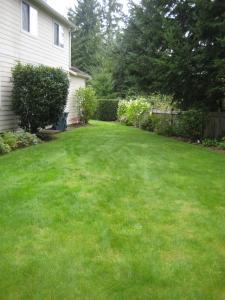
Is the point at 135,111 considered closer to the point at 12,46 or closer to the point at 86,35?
the point at 12,46

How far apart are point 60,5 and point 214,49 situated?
4155 cm

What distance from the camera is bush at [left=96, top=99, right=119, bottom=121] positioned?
25.5 metres

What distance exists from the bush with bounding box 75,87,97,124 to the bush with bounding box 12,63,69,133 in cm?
692

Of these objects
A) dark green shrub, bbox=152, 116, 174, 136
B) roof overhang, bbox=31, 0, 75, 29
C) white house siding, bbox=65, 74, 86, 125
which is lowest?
dark green shrub, bbox=152, 116, 174, 136

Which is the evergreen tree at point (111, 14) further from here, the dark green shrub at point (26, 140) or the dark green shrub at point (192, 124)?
the dark green shrub at point (26, 140)

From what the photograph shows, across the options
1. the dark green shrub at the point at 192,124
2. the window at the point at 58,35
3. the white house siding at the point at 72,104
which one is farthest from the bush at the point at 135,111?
the window at the point at 58,35

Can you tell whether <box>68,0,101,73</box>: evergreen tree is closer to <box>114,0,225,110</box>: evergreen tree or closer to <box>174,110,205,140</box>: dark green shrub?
<box>114,0,225,110</box>: evergreen tree

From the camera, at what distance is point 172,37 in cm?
1248

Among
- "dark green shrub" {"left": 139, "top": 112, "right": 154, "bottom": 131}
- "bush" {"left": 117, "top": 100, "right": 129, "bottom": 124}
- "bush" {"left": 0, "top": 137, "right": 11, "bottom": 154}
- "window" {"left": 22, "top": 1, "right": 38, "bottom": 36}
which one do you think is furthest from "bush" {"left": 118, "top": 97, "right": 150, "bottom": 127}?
"bush" {"left": 0, "top": 137, "right": 11, "bottom": 154}

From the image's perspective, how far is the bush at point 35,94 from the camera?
12414 millimetres

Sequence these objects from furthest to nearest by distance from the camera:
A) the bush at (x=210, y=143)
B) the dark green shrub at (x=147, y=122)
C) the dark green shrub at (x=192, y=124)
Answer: the dark green shrub at (x=147, y=122)
the dark green shrub at (x=192, y=124)
the bush at (x=210, y=143)

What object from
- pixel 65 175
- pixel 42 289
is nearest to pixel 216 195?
pixel 65 175

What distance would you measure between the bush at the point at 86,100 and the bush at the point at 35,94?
692cm

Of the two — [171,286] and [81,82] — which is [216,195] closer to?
[171,286]
